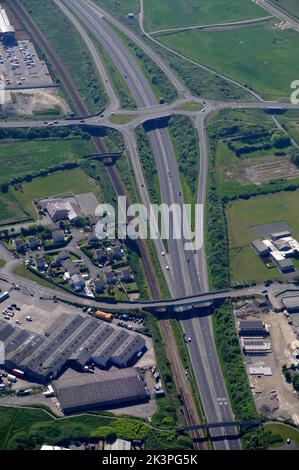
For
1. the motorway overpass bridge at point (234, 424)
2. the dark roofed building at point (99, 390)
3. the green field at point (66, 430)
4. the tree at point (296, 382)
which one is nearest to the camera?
the green field at point (66, 430)

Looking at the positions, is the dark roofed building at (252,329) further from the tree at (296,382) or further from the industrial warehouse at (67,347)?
Answer: the industrial warehouse at (67,347)

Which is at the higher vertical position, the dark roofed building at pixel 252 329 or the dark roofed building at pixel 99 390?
the dark roofed building at pixel 99 390

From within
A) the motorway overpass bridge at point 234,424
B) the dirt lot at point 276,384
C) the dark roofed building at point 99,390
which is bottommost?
the dirt lot at point 276,384

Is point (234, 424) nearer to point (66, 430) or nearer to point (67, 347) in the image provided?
point (66, 430)

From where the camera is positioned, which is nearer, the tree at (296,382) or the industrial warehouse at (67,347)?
the industrial warehouse at (67,347)

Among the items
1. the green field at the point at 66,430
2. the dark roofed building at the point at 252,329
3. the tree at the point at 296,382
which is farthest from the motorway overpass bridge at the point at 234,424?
the dark roofed building at the point at 252,329

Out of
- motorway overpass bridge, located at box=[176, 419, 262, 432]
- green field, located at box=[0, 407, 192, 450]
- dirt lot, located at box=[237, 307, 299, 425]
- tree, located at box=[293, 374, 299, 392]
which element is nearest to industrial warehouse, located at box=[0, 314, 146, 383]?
green field, located at box=[0, 407, 192, 450]

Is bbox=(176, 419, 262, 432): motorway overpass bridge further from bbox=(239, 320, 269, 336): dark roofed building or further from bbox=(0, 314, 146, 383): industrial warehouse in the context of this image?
bbox=(239, 320, 269, 336): dark roofed building

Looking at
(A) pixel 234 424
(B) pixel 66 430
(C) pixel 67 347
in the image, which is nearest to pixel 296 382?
(A) pixel 234 424
